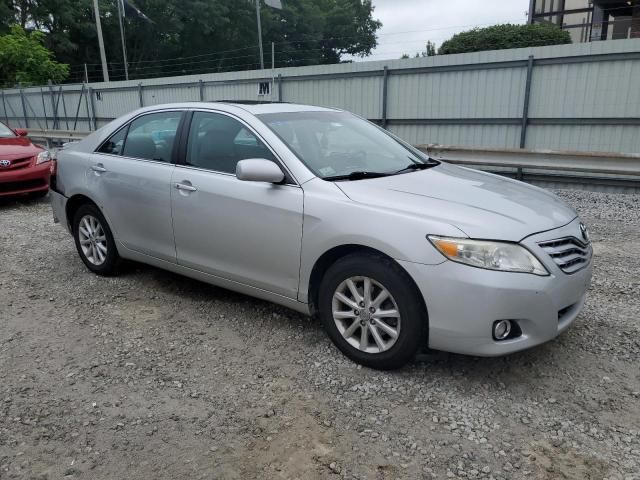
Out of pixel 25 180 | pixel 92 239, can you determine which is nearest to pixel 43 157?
pixel 25 180

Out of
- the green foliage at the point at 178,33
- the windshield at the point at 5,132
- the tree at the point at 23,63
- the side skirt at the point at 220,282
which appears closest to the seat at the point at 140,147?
the side skirt at the point at 220,282

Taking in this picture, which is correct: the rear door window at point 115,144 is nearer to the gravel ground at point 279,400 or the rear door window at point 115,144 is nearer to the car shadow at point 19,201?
the gravel ground at point 279,400

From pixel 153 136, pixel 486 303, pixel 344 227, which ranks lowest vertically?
pixel 486 303

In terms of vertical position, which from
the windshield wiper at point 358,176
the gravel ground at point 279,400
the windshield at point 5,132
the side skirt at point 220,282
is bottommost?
the gravel ground at point 279,400

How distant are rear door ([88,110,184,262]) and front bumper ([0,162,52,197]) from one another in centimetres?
383

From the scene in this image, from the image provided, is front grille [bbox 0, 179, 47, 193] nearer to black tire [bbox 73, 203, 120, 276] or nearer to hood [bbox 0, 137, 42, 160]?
hood [bbox 0, 137, 42, 160]

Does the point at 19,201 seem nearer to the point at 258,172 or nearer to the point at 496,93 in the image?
the point at 258,172

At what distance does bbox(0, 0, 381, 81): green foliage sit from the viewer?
33562 millimetres

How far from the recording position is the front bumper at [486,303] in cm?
276

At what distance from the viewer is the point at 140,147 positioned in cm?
450

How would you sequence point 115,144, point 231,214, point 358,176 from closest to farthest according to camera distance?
point 358,176 < point 231,214 < point 115,144

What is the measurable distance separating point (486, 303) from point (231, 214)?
1791 millimetres

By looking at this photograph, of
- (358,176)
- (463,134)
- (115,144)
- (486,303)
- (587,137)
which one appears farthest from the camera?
(463,134)

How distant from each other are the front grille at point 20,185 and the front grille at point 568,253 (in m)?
7.77
